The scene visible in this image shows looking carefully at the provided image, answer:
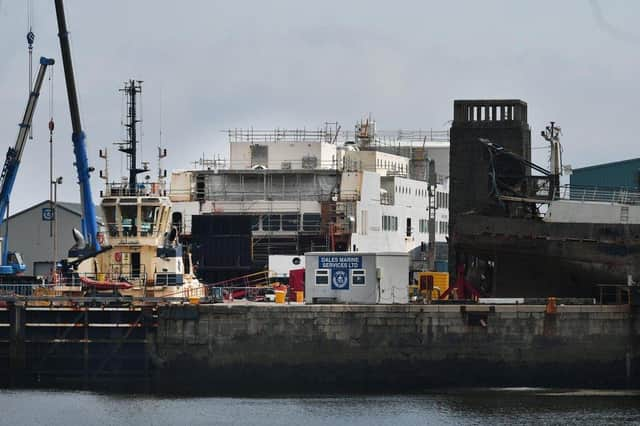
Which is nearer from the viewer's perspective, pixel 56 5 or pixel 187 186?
pixel 56 5

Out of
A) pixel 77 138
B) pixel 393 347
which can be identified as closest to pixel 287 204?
pixel 77 138

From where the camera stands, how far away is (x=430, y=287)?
327 ft

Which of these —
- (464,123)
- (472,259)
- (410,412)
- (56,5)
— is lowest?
(410,412)

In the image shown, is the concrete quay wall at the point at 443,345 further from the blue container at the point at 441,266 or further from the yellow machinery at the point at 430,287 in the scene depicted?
the blue container at the point at 441,266

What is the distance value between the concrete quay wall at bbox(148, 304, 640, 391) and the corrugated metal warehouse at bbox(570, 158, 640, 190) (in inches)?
676

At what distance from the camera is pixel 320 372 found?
94.8 metres

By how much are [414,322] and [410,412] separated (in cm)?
728

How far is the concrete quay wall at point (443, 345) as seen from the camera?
94250 mm

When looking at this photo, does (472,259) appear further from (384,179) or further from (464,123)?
(384,179)

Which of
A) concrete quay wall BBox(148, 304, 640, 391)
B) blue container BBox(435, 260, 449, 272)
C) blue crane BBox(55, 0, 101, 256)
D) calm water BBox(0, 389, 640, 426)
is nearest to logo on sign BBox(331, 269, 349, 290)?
concrete quay wall BBox(148, 304, 640, 391)

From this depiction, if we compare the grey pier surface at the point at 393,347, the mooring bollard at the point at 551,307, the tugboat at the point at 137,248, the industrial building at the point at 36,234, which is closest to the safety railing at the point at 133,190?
the tugboat at the point at 137,248

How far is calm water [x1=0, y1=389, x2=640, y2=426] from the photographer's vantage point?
85.8 metres

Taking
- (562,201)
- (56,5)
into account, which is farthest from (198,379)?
(56,5)

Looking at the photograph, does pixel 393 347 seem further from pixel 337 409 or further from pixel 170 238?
pixel 170 238
